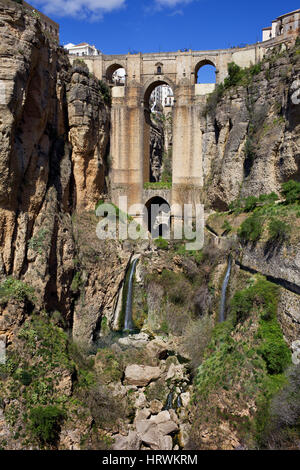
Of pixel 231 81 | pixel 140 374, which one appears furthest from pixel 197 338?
pixel 231 81

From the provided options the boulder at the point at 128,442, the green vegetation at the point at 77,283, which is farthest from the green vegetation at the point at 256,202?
the boulder at the point at 128,442

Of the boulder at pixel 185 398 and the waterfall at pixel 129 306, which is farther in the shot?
the waterfall at pixel 129 306

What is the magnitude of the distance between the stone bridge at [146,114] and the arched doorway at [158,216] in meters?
2.40

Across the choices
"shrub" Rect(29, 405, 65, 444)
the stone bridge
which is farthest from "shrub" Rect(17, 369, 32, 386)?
the stone bridge

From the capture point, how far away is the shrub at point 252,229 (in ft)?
49.6

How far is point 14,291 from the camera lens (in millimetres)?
13180

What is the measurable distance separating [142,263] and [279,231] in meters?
8.35

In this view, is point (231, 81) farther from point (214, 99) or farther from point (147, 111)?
point (147, 111)

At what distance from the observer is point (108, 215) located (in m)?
22.2

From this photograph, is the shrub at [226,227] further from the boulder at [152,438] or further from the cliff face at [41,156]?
the boulder at [152,438]
